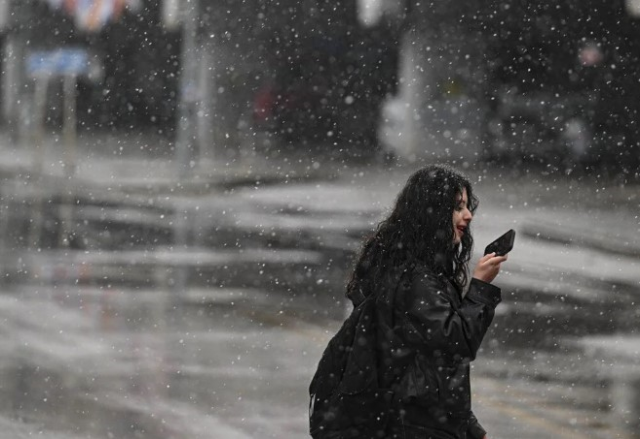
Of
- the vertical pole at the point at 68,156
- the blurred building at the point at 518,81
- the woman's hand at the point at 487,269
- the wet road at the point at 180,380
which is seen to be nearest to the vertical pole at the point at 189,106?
the vertical pole at the point at 68,156

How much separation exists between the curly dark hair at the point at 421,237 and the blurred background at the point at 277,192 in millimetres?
2865

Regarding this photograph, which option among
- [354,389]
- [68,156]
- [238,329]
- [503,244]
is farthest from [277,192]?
[354,389]

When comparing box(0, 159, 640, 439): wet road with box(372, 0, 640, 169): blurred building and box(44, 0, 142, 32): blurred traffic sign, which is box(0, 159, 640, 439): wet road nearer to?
box(44, 0, 142, 32): blurred traffic sign

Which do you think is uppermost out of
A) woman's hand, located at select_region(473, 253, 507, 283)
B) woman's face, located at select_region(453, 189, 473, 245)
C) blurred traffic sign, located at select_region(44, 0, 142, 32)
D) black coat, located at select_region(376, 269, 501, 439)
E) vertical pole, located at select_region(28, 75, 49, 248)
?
blurred traffic sign, located at select_region(44, 0, 142, 32)

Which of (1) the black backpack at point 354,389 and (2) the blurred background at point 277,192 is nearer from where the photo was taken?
(1) the black backpack at point 354,389

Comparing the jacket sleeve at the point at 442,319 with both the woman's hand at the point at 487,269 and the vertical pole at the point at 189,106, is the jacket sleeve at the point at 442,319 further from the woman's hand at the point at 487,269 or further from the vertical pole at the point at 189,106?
the vertical pole at the point at 189,106

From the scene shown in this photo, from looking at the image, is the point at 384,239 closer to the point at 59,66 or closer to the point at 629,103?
the point at 59,66

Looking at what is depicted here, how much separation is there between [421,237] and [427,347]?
12.6 inches

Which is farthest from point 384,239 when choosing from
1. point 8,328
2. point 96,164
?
point 96,164

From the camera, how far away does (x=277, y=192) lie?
2203 centimetres

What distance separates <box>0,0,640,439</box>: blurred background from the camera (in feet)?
23.5

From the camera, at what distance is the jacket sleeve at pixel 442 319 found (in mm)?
3178

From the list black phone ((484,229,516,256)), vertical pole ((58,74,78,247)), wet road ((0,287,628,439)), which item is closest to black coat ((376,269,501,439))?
black phone ((484,229,516,256))

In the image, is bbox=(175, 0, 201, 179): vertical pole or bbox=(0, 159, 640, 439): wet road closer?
bbox=(0, 159, 640, 439): wet road
